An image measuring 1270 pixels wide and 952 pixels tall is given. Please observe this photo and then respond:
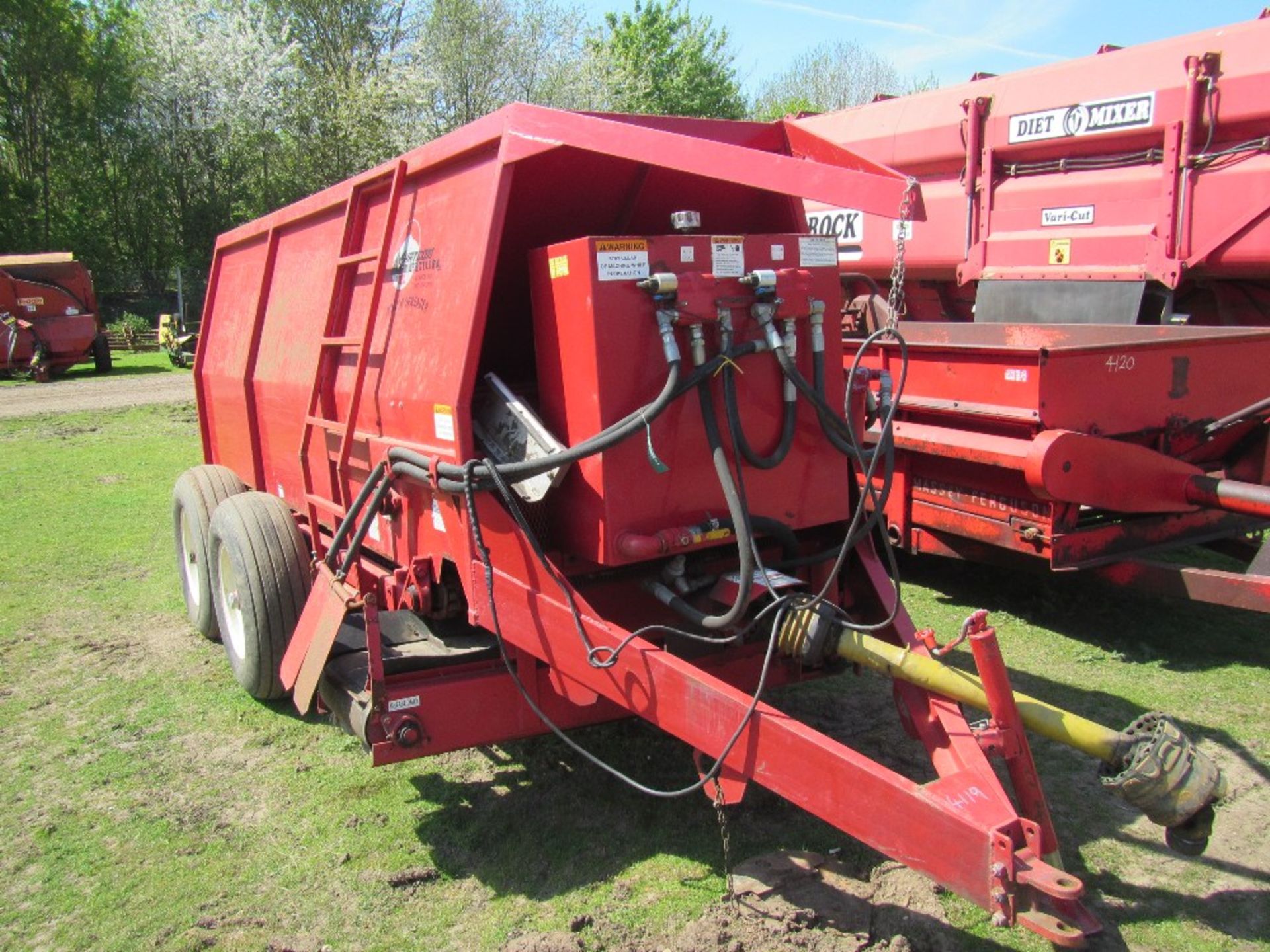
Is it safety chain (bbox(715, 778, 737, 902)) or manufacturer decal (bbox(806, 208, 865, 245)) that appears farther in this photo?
manufacturer decal (bbox(806, 208, 865, 245))

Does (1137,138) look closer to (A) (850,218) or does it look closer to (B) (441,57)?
(A) (850,218)

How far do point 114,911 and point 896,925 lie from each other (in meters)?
2.49

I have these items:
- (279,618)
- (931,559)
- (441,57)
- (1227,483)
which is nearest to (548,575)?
(279,618)

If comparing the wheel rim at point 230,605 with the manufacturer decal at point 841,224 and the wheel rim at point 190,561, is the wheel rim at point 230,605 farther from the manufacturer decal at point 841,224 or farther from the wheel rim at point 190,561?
the manufacturer decal at point 841,224

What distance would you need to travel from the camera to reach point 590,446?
3021 millimetres

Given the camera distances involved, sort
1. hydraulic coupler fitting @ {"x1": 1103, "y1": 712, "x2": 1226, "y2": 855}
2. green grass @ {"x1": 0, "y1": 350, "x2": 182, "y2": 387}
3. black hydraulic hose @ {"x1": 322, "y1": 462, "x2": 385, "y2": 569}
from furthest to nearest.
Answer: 1. green grass @ {"x1": 0, "y1": 350, "x2": 182, "y2": 387}
2. black hydraulic hose @ {"x1": 322, "y1": 462, "x2": 385, "y2": 569}
3. hydraulic coupler fitting @ {"x1": 1103, "y1": 712, "x2": 1226, "y2": 855}

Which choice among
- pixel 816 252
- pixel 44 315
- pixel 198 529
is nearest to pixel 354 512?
pixel 816 252

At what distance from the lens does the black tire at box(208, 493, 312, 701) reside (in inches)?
175

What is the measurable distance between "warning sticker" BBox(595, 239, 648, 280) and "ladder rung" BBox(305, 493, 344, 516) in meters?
1.93

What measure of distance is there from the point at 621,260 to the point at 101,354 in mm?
22896

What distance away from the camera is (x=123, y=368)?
78.4 ft

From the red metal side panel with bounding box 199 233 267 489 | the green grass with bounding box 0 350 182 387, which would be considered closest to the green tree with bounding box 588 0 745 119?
the green grass with bounding box 0 350 182 387

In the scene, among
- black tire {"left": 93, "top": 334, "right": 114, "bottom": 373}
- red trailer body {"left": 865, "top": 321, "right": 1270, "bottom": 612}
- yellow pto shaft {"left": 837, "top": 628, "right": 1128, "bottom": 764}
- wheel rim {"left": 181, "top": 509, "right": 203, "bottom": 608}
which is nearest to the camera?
yellow pto shaft {"left": 837, "top": 628, "right": 1128, "bottom": 764}

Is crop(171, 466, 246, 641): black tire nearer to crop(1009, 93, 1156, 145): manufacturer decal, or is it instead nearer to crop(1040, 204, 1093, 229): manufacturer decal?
crop(1040, 204, 1093, 229): manufacturer decal
